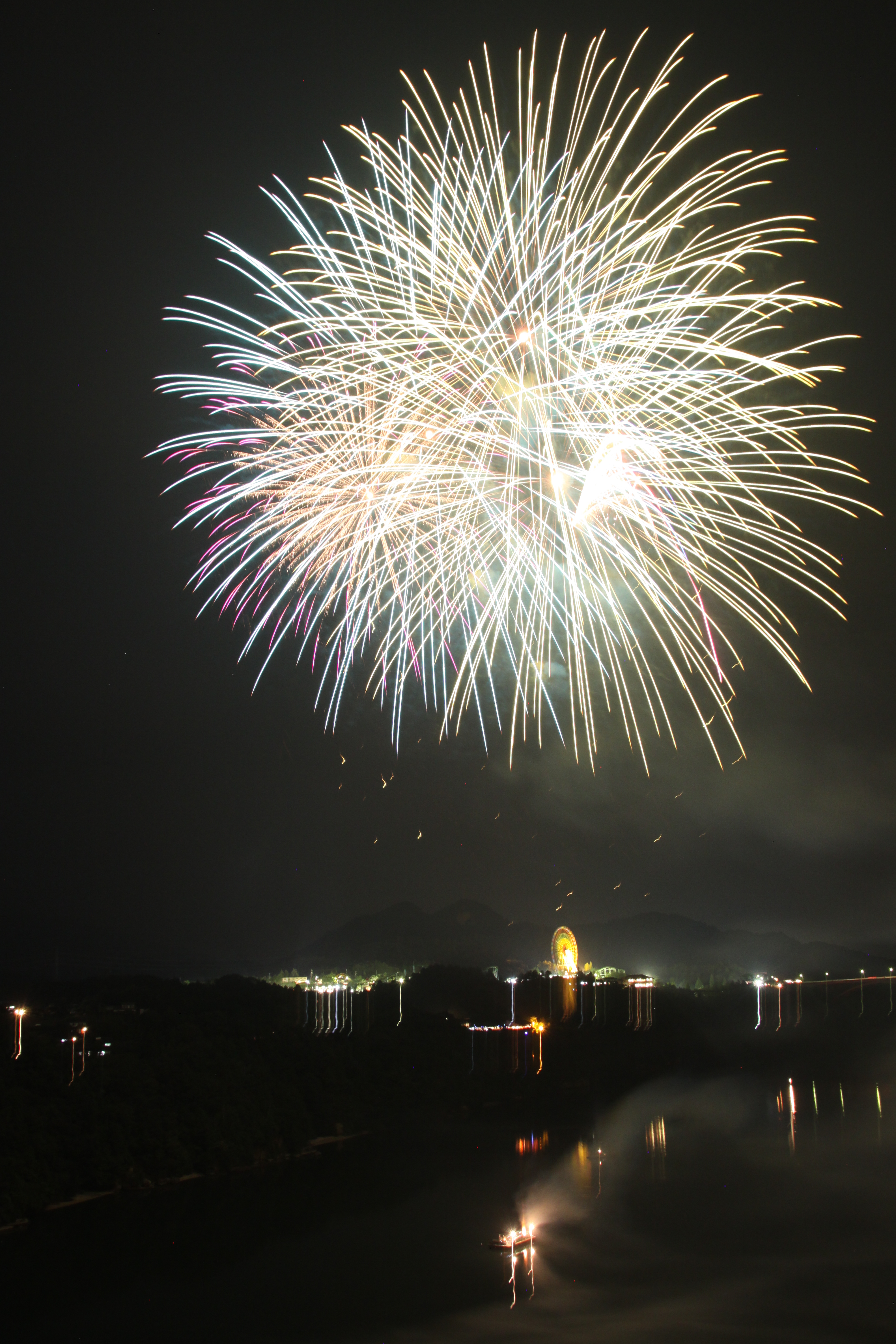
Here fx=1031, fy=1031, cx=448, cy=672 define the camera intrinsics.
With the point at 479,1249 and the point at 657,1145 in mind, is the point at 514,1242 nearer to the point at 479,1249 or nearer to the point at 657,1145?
the point at 479,1249

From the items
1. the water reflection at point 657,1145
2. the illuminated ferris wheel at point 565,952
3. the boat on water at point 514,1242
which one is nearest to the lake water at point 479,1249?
the water reflection at point 657,1145

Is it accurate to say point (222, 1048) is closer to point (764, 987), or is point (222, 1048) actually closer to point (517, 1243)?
point (517, 1243)

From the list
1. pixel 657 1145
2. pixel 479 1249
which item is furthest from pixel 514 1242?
pixel 657 1145

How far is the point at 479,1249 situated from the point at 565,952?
107ft

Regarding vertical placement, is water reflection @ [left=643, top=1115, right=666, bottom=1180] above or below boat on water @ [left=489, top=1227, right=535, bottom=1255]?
below

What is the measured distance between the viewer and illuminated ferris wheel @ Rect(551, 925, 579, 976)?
49250 millimetres

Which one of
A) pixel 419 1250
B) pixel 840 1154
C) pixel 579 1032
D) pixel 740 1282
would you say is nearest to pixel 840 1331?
pixel 740 1282

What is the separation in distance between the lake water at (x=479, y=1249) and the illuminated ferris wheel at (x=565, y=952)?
20.8m

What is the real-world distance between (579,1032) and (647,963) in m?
45.1

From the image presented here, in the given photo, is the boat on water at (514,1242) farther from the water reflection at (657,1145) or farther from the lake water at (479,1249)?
the water reflection at (657,1145)

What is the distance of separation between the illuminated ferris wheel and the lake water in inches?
817

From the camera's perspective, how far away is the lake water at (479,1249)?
572 inches

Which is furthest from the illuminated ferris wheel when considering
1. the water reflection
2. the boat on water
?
the boat on water

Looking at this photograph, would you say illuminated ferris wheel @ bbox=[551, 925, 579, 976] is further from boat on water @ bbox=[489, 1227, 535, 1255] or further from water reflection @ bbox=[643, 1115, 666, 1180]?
boat on water @ bbox=[489, 1227, 535, 1255]
